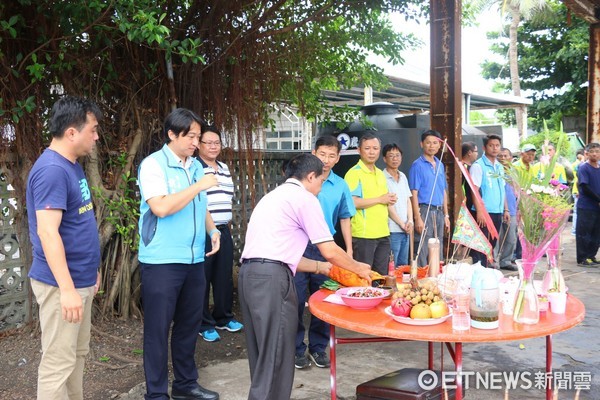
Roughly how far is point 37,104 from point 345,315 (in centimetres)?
317

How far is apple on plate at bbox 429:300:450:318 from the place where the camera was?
273cm

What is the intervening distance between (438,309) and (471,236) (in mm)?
888

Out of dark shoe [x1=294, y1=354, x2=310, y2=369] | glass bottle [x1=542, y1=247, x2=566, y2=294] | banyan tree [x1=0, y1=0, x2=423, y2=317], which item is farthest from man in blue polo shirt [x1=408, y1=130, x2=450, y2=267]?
glass bottle [x1=542, y1=247, x2=566, y2=294]

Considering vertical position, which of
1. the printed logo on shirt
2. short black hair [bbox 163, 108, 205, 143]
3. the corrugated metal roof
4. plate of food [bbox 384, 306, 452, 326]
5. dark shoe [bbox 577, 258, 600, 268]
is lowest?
dark shoe [bbox 577, 258, 600, 268]

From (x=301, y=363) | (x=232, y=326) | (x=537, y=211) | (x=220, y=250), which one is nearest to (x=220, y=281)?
(x=220, y=250)

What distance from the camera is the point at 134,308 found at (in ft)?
17.0

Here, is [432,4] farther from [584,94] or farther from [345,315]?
[584,94]

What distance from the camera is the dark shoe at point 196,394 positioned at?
3.61 metres

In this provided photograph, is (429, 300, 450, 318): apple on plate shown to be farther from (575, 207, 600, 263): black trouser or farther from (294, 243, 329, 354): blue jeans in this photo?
(575, 207, 600, 263): black trouser

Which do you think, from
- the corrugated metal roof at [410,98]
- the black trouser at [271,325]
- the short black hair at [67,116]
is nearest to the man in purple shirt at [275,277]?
the black trouser at [271,325]

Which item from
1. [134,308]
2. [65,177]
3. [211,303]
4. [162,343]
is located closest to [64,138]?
[65,177]

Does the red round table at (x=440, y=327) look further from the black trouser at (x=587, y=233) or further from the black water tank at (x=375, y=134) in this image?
the black trouser at (x=587, y=233)

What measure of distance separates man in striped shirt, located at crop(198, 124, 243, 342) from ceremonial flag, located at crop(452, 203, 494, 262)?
2072mm

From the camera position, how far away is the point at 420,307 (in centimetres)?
274
